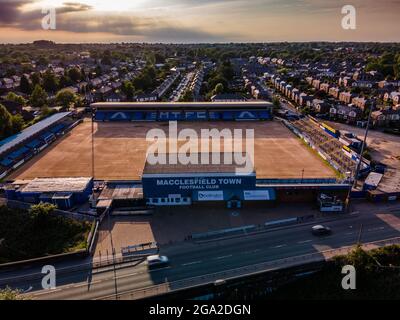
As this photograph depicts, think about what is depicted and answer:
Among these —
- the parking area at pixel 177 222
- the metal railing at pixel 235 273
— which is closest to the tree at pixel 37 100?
the parking area at pixel 177 222

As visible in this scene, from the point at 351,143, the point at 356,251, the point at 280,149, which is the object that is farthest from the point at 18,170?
the point at 351,143

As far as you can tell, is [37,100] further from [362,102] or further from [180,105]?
[362,102]

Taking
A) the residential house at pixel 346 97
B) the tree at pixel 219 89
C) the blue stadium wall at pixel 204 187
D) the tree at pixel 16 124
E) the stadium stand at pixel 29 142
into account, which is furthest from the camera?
the tree at pixel 219 89

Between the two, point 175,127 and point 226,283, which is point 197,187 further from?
point 175,127

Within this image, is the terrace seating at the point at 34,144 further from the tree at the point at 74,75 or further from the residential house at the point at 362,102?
the residential house at the point at 362,102

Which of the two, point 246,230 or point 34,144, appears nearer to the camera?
point 246,230

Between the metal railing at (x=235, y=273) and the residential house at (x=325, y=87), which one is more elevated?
the residential house at (x=325, y=87)

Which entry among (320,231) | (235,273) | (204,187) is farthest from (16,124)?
(320,231)
